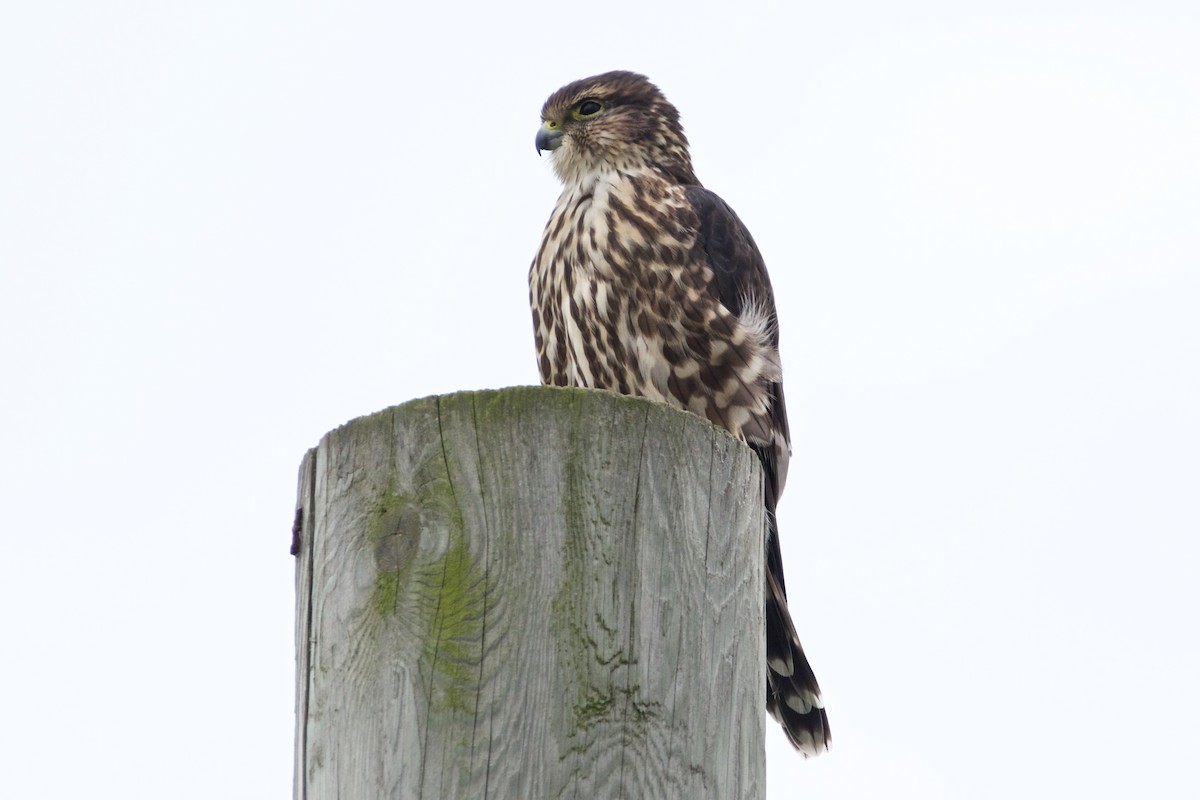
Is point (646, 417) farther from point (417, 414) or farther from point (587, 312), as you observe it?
point (587, 312)

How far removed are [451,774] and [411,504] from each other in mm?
338

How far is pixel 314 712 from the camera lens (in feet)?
5.99

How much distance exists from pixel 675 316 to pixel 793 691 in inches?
39.7

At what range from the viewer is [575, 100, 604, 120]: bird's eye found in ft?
15.6

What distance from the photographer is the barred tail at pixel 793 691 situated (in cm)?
349

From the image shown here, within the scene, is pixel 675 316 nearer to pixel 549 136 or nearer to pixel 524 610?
pixel 549 136

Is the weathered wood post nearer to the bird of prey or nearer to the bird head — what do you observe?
the bird of prey

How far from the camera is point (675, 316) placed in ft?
12.6

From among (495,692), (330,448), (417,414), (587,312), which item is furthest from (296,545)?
(587,312)

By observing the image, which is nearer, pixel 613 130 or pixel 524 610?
pixel 524 610

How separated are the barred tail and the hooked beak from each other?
180 cm

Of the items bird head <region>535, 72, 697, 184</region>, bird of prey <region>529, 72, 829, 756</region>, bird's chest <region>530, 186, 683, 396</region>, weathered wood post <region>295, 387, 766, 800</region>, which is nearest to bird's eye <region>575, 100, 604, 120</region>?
bird head <region>535, 72, 697, 184</region>

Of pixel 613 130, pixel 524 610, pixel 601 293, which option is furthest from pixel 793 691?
pixel 613 130

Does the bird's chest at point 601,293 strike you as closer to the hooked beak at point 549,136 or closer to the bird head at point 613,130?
the bird head at point 613,130
